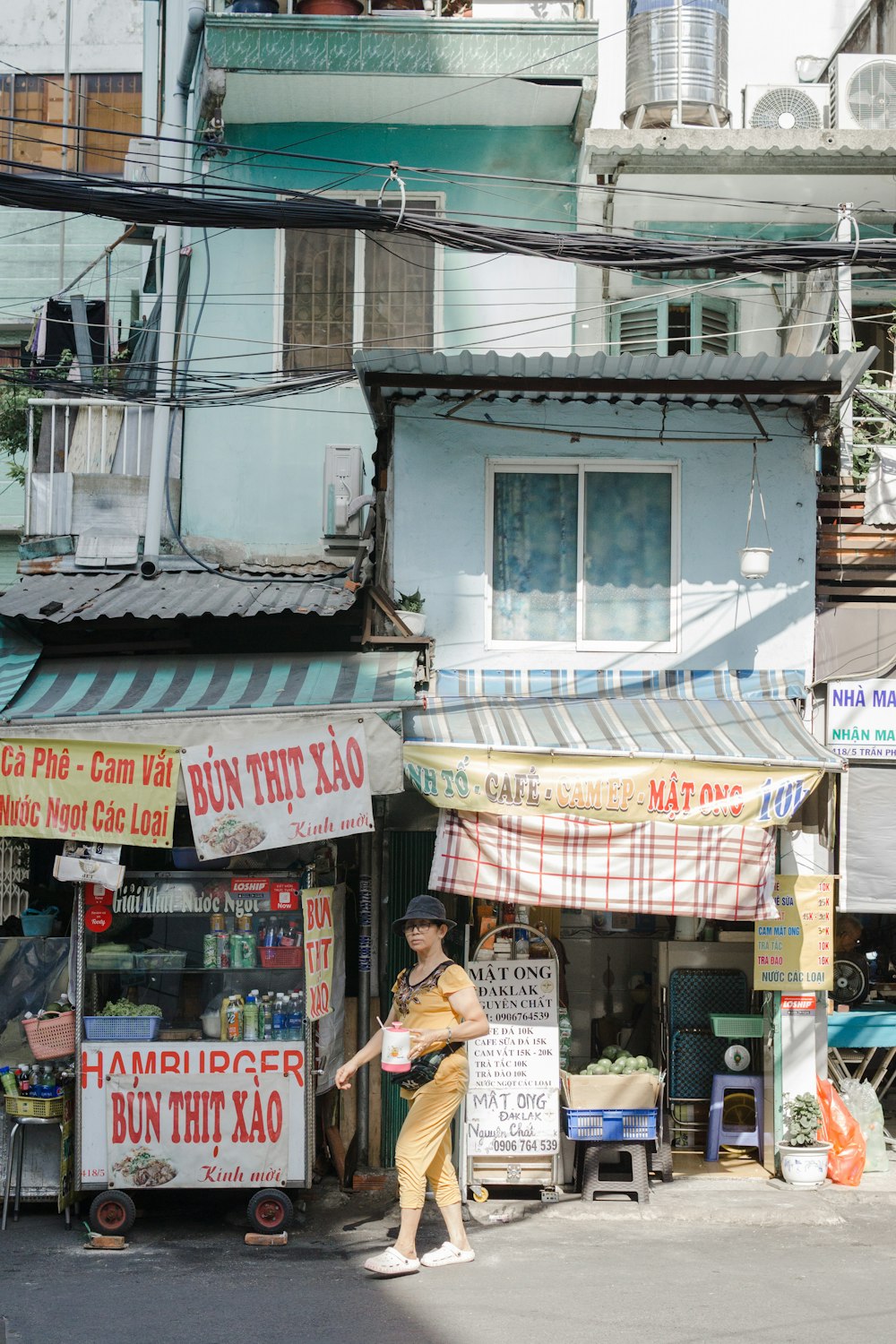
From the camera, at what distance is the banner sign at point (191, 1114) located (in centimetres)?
883

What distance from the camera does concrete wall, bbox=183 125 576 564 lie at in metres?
13.8

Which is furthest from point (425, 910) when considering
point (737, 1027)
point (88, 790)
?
point (737, 1027)

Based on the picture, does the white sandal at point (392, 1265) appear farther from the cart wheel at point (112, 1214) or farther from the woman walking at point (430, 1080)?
the cart wheel at point (112, 1214)

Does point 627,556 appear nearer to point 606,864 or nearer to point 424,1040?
point 606,864

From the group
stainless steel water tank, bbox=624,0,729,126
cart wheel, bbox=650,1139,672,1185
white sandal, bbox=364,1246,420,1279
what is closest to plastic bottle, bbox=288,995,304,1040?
white sandal, bbox=364,1246,420,1279

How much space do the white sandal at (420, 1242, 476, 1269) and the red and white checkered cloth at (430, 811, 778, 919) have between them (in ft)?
7.43

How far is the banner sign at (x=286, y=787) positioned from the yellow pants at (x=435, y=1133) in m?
1.74

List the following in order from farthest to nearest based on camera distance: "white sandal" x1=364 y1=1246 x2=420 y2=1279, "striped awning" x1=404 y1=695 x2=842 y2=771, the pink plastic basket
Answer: "striped awning" x1=404 y1=695 x2=842 y2=771 < the pink plastic basket < "white sandal" x1=364 y1=1246 x2=420 y2=1279

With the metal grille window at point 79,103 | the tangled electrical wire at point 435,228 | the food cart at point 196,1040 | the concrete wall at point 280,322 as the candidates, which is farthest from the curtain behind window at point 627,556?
the metal grille window at point 79,103

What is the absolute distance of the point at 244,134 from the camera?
552 inches

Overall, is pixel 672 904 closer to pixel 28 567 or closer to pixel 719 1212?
pixel 719 1212

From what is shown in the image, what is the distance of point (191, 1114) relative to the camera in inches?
351

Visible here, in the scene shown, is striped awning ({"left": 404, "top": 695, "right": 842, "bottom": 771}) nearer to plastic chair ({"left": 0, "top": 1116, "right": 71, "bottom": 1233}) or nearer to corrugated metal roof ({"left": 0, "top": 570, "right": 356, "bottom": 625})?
corrugated metal roof ({"left": 0, "top": 570, "right": 356, "bottom": 625})

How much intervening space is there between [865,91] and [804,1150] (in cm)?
994
